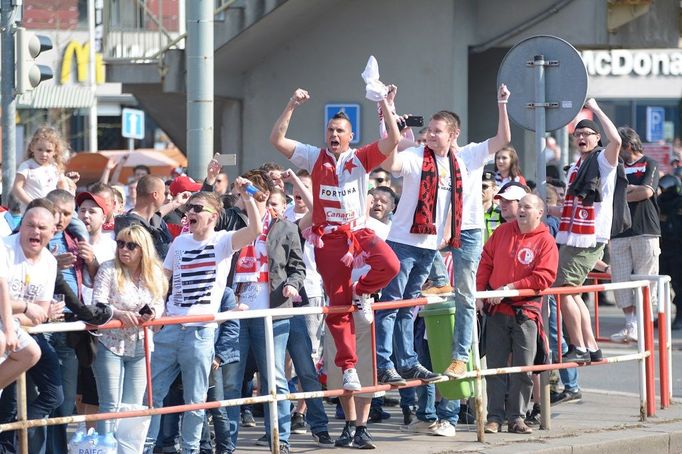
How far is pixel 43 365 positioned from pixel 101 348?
1.17ft

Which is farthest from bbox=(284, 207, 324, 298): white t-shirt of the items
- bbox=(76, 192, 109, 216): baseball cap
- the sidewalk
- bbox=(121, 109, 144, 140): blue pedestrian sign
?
bbox=(121, 109, 144, 140): blue pedestrian sign

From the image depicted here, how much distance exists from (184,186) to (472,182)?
2.56 metres

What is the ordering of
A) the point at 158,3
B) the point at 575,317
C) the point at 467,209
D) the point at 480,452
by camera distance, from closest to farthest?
1. the point at 480,452
2. the point at 467,209
3. the point at 575,317
4. the point at 158,3

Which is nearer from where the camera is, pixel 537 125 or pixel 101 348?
pixel 101 348

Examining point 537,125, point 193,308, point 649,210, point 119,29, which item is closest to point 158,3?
point 119,29

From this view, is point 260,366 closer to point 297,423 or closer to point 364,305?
point 364,305

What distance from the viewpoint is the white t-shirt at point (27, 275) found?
7.99 meters

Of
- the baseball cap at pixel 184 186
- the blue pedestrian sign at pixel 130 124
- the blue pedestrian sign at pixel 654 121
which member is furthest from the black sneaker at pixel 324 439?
the blue pedestrian sign at pixel 654 121

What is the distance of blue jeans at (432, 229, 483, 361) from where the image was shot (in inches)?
380

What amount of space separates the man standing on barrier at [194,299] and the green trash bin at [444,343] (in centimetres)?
170

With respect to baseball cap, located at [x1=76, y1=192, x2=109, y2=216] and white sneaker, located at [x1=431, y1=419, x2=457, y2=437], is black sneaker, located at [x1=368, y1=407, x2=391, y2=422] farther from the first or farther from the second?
baseball cap, located at [x1=76, y1=192, x2=109, y2=216]

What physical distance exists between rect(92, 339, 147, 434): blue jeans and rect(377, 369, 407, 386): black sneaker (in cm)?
175

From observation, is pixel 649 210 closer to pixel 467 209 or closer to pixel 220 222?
pixel 467 209

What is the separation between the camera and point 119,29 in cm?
1914
